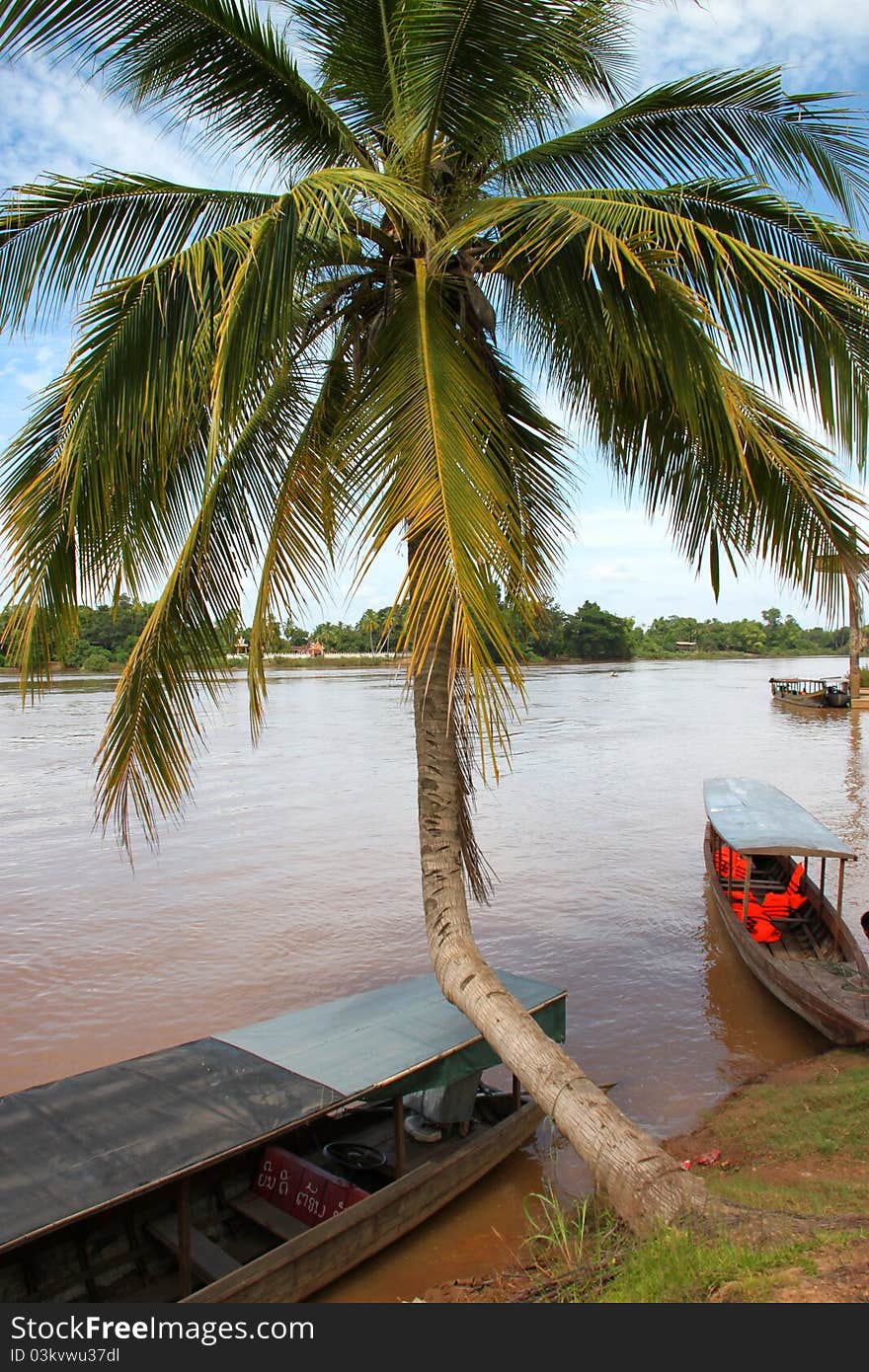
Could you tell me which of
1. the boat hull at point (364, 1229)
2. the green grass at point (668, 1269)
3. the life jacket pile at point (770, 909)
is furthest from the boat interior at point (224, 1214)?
the life jacket pile at point (770, 909)

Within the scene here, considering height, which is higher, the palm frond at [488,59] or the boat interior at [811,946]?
the palm frond at [488,59]

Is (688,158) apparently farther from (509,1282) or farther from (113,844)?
(113,844)

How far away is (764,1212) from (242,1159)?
3.51 m

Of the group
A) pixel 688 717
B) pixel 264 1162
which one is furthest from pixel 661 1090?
pixel 688 717

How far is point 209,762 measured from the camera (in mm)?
30938

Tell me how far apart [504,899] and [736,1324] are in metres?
11.7

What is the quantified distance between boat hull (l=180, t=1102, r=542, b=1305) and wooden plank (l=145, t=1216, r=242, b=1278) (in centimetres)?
16

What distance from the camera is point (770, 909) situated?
36.2 ft

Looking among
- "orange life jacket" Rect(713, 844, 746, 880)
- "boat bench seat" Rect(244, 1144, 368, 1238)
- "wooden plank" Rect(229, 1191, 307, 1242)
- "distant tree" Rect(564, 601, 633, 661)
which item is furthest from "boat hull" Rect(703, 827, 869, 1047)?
"distant tree" Rect(564, 601, 633, 661)

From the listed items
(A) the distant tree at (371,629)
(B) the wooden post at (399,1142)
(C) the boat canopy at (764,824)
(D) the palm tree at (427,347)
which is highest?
(D) the palm tree at (427,347)

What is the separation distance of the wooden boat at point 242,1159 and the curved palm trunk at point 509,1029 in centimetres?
132

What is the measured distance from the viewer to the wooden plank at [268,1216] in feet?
18.2

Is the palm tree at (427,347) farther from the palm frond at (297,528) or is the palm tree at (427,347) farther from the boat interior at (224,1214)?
the boat interior at (224,1214)

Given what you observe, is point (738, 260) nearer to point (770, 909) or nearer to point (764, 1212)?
point (764, 1212)
